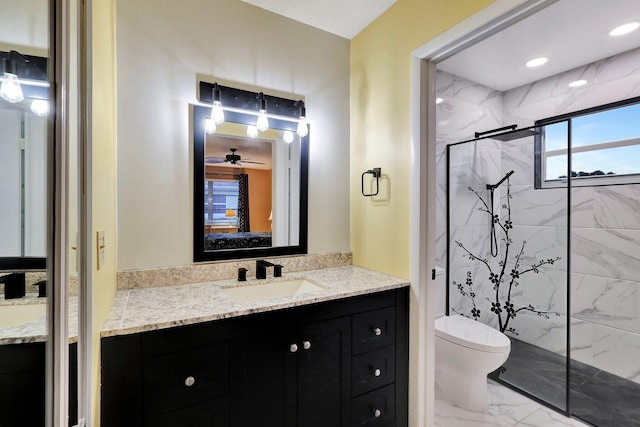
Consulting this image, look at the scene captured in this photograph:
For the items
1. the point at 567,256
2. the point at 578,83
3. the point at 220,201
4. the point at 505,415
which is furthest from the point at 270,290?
the point at 578,83

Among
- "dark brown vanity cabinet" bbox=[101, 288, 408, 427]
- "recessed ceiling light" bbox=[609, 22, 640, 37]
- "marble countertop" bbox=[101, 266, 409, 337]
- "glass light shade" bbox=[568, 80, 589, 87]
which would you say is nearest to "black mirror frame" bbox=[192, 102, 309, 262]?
"marble countertop" bbox=[101, 266, 409, 337]

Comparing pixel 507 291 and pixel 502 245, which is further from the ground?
pixel 502 245

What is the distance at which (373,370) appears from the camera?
1607 mm

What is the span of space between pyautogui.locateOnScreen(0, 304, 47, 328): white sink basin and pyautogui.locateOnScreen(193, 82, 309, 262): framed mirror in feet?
4.28

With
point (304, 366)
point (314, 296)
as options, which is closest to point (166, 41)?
point (314, 296)

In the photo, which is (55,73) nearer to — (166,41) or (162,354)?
(162,354)

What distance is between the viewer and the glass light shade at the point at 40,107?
1.49ft

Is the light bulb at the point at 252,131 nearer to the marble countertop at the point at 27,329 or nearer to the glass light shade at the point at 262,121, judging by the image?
the glass light shade at the point at 262,121

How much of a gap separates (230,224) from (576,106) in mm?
→ 2911

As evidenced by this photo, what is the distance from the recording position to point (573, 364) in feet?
8.32

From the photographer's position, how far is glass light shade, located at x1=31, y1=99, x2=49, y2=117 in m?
0.45

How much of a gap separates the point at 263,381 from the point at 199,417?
265 millimetres

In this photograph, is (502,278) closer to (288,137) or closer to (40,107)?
(288,137)

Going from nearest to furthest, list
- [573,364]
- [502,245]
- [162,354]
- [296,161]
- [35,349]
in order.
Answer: [35,349] < [162,354] < [296,161] < [573,364] < [502,245]
